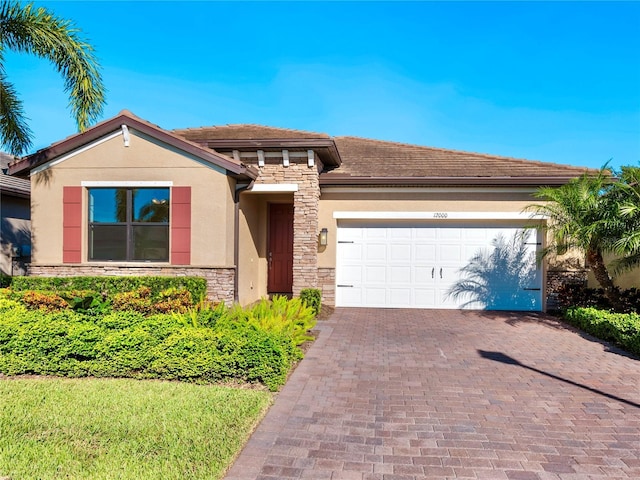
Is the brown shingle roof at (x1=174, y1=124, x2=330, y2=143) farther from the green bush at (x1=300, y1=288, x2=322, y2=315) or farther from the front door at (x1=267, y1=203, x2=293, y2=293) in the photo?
the green bush at (x1=300, y1=288, x2=322, y2=315)

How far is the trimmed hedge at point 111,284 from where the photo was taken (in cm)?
938

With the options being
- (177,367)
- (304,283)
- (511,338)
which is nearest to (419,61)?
(304,283)

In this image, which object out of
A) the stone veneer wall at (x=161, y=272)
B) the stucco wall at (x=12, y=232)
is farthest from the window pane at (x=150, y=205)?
the stucco wall at (x=12, y=232)

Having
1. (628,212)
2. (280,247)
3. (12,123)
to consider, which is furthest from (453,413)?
(12,123)

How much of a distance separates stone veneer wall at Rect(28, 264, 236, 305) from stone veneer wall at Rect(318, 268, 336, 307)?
101 inches

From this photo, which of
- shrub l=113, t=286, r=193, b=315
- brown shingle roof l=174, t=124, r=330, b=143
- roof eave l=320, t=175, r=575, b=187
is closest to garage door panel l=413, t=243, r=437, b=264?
roof eave l=320, t=175, r=575, b=187

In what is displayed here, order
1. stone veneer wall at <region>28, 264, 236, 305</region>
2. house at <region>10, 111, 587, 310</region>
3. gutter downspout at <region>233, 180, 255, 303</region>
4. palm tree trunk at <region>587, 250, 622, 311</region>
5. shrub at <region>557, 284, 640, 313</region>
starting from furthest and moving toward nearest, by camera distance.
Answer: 1. gutter downspout at <region>233, 180, 255, 303</region>
2. house at <region>10, 111, 587, 310</region>
3. stone veneer wall at <region>28, 264, 236, 305</region>
4. shrub at <region>557, 284, 640, 313</region>
5. palm tree trunk at <region>587, 250, 622, 311</region>

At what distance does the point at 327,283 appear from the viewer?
459 inches

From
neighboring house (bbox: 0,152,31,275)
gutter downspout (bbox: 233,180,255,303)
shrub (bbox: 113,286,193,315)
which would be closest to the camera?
shrub (bbox: 113,286,193,315)

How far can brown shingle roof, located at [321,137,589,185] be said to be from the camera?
11.2 m

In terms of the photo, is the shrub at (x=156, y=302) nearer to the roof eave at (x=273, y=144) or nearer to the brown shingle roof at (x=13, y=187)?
the roof eave at (x=273, y=144)

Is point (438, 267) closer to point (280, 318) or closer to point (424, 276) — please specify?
point (424, 276)

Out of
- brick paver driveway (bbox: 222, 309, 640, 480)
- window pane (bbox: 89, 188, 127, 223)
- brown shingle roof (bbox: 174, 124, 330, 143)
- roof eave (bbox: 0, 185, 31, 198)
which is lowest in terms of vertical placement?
brick paver driveway (bbox: 222, 309, 640, 480)

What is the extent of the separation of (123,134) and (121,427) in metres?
8.01
